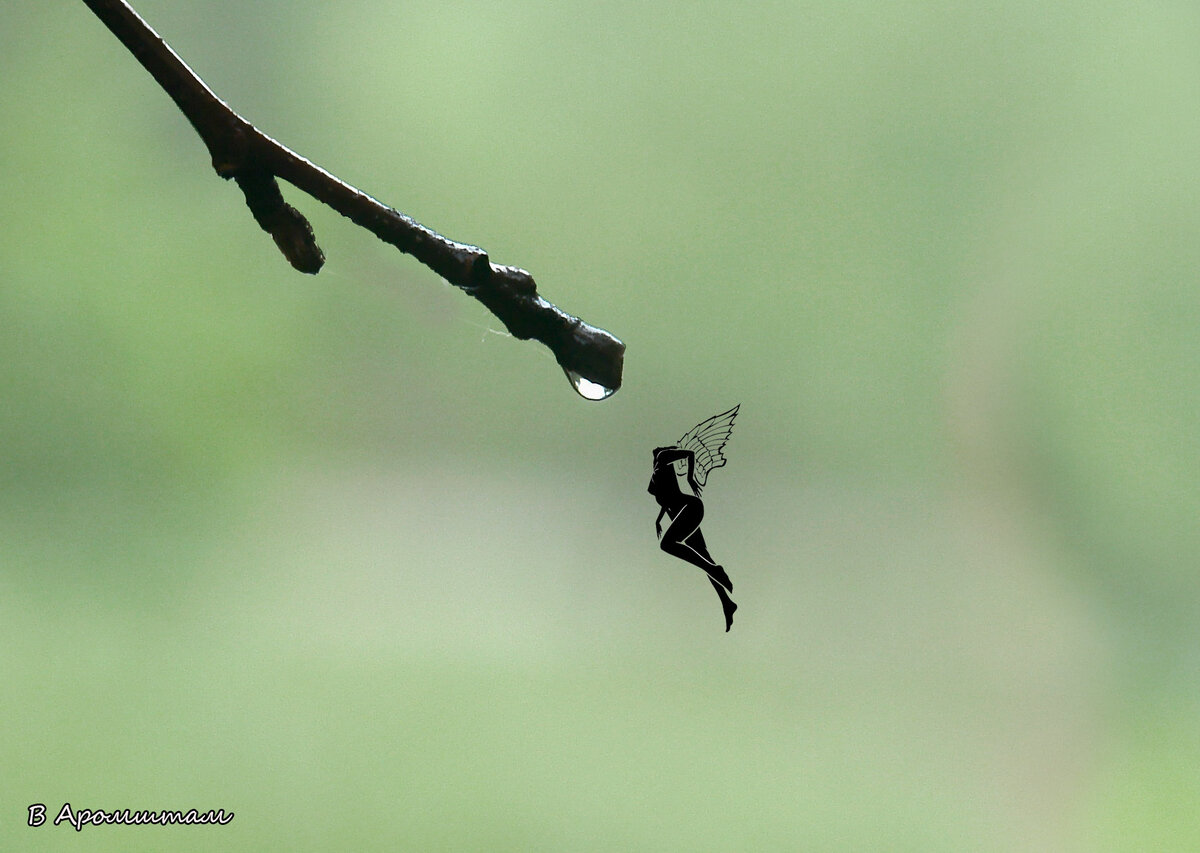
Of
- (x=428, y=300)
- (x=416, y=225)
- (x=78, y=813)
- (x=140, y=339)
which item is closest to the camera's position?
(x=416, y=225)

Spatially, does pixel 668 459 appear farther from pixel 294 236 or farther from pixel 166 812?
pixel 166 812

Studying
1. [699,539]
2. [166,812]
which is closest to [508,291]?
[699,539]

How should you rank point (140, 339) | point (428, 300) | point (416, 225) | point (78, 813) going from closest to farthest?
point (416, 225) < point (428, 300) < point (78, 813) < point (140, 339)

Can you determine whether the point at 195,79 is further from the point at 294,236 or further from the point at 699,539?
the point at 699,539

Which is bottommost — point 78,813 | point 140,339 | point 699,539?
point 78,813

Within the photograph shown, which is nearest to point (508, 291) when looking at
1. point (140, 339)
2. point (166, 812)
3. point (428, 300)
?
point (428, 300)

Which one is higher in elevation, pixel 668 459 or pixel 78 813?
pixel 668 459

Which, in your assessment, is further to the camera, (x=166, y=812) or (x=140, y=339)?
(x=140, y=339)
